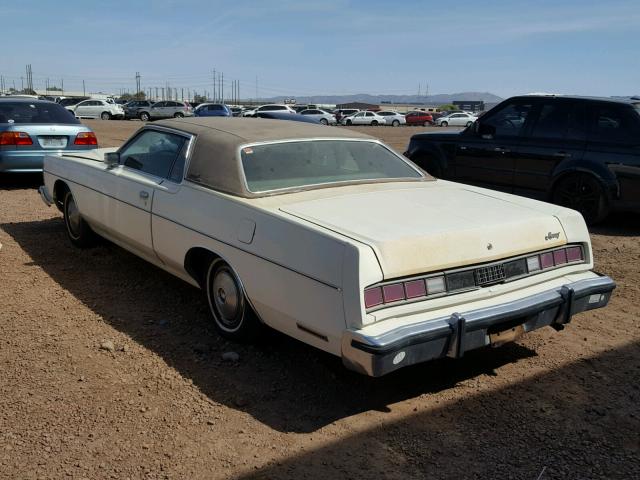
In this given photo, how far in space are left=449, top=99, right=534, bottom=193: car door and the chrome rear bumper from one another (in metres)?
4.75

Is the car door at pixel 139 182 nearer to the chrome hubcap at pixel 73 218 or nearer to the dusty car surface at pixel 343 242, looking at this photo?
the dusty car surface at pixel 343 242

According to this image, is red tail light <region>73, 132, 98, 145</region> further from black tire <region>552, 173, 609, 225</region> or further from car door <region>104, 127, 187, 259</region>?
black tire <region>552, 173, 609, 225</region>

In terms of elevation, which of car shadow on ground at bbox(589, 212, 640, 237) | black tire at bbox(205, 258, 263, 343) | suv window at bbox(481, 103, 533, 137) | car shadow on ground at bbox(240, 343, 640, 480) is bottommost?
car shadow on ground at bbox(240, 343, 640, 480)


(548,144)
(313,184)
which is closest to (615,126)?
(548,144)

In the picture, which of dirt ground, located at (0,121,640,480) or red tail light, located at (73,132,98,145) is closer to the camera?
dirt ground, located at (0,121,640,480)

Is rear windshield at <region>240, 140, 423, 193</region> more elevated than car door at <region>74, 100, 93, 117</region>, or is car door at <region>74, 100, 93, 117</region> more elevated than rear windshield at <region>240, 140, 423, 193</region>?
car door at <region>74, 100, 93, 117</region>

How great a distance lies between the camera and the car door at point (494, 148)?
27.3 ft

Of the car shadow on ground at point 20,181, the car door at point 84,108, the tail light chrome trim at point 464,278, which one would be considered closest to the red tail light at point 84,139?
the car shadow on ground at point 20,181

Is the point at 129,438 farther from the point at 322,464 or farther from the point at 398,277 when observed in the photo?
the point at 398,277

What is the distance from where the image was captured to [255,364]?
3.84m

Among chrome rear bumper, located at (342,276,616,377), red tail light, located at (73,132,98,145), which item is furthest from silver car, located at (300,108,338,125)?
chrome rear bumper, located at (342,276,616,377)

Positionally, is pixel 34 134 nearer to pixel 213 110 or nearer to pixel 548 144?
pixel 548 144

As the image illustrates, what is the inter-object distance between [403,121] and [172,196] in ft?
167

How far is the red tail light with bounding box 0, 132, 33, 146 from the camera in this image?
9.48 meters
